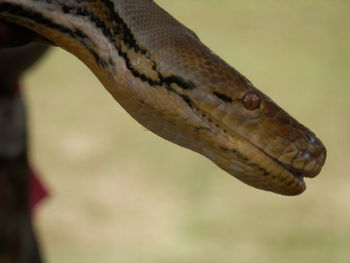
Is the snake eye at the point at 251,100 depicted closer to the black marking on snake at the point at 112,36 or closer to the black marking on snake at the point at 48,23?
the black marking on snake at the point at 112,36

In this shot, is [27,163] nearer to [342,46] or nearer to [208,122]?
[208,122]

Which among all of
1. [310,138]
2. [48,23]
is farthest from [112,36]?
[310,138]

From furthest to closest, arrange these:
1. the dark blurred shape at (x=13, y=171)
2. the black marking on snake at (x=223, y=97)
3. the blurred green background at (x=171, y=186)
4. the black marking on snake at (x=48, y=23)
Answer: the blurred green background at (x=171, y=186), the dark blurred shape at (x=13, y=171), the black marking on snake at (x=223, y=97), the black marking on snake at (x=48, y=23)

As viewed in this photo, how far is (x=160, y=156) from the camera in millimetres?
8617

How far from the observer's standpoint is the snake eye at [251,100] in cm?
312

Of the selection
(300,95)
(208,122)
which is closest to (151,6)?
(208,122)

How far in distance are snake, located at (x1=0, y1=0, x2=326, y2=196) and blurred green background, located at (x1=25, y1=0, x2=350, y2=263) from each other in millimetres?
4169

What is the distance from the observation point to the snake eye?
3123 mm

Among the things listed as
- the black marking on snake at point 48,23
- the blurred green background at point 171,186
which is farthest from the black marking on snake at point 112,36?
the blurred green background at point 171,186

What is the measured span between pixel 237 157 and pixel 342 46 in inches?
333

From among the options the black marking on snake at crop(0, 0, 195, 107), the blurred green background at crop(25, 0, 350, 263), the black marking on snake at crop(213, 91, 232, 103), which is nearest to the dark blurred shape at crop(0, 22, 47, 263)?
the black marking on snake at crop(0, 0, 195, 107)

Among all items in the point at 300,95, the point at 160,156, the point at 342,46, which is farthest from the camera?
the point at 342,46

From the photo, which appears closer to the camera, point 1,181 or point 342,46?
point 1,181

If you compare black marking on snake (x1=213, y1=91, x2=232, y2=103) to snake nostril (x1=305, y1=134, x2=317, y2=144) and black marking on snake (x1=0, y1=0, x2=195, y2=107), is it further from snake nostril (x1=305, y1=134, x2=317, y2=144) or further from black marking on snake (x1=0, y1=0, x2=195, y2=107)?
snake nostril (x1=305, y1=134, x2=317, y2=144)
